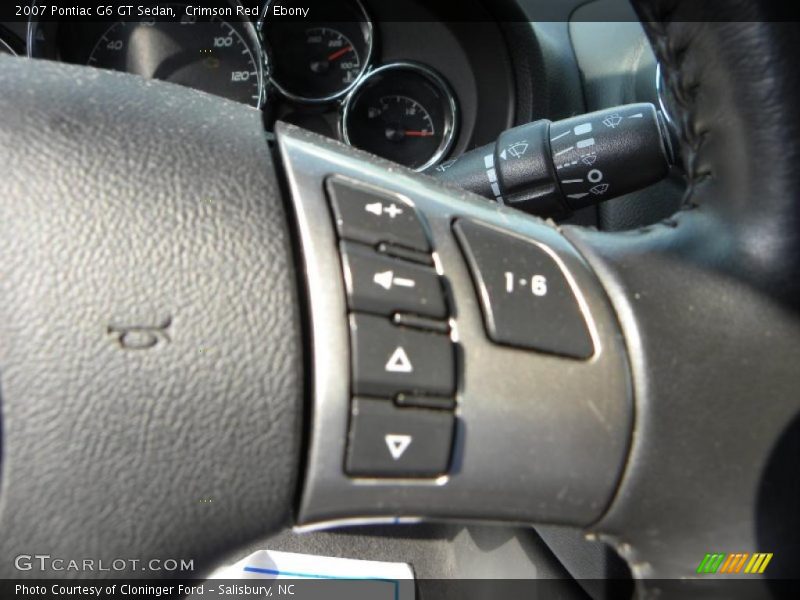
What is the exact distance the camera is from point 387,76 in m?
2.26

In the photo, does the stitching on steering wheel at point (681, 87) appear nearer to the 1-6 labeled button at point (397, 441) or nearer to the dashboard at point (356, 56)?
the 1-6 labeled button at point (397, 441)

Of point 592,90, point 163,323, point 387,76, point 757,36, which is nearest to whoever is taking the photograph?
point 163,323

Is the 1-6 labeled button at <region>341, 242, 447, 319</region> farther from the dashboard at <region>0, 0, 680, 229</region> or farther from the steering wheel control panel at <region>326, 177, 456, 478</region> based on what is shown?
the dashboard at <region>0, 0, 680, 229</region>

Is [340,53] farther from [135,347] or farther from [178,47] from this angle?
[135,347]

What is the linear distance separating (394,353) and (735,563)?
309 mm

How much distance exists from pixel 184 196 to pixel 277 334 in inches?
4.4

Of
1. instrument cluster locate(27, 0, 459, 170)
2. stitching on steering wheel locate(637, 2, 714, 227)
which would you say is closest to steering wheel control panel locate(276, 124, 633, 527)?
stitching on steering wheel locate(637, 2, 714, 227)

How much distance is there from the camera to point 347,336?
21.5 inches

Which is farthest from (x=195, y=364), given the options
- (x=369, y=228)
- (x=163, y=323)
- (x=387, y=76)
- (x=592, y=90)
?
(x=387, y=76)

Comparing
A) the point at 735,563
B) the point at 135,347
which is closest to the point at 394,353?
the point at 135,347

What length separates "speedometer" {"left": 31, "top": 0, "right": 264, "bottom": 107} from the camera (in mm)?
2176

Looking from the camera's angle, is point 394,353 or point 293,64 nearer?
point 394,353

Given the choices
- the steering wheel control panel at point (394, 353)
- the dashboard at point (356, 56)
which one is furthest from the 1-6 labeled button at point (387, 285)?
the dashboard at point (356, 56)

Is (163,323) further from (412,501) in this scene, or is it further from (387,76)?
(387,76)
